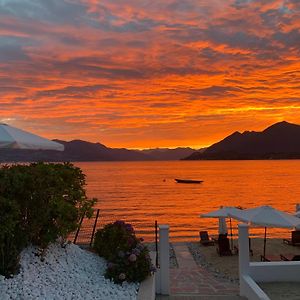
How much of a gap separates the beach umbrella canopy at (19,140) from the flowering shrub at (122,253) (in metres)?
2.46

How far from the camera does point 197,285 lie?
35.2 feet

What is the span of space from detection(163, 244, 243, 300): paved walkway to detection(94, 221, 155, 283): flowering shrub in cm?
155

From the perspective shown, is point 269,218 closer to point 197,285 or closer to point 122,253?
point 197,285

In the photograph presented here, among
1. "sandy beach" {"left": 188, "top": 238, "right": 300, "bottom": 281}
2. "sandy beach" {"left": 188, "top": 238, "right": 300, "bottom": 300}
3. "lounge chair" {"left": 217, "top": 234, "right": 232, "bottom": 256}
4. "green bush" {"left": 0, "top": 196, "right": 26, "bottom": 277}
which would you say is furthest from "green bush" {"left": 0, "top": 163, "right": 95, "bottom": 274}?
"lounge chair" {"left": 217, "top": 234, "right": 232, "bottom": 256}

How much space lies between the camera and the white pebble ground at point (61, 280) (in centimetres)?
655

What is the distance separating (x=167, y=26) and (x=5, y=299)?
13166 millimetres

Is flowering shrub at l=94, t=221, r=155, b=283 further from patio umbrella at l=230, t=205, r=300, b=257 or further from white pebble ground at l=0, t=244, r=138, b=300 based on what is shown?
patio umbrella at l=230, t=205, r=300, b=257

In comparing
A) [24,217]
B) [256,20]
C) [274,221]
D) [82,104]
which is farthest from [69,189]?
[82,104]

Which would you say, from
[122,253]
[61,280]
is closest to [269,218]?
[122,253]

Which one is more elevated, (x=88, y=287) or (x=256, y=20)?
(x=256, y=20)

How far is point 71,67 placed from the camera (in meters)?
22.8

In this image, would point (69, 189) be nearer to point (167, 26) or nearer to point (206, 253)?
point (206, 253)

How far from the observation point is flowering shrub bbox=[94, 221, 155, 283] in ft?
26.2

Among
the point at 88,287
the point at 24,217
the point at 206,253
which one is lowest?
the point at 206,253
